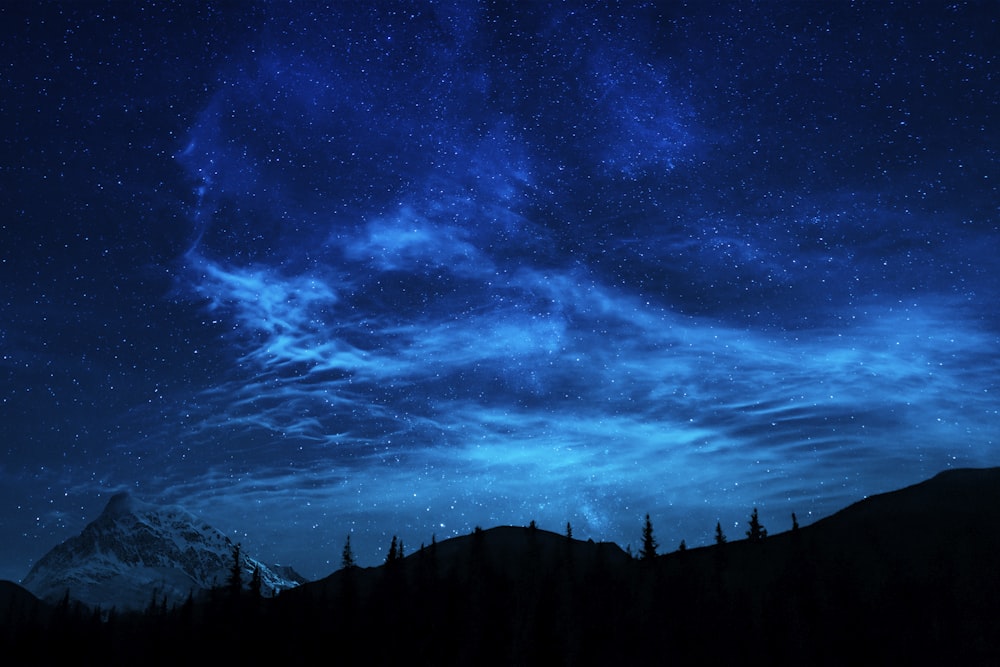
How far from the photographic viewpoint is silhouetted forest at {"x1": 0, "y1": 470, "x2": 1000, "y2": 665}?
91688 millimetres

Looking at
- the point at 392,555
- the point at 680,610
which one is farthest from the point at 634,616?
the point at 392,555

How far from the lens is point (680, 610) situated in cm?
10775

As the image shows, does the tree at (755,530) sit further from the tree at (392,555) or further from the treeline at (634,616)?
the tree at (392,555)

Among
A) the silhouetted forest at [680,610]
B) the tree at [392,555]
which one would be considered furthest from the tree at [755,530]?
the tree at [392,555]

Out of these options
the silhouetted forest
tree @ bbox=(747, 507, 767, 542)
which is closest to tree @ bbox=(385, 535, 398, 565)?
the silhouetted forest

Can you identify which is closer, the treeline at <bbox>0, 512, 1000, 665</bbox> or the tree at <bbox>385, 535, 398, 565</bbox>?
the treeline at <bbox>0, 512, 1000, 665</bbox>

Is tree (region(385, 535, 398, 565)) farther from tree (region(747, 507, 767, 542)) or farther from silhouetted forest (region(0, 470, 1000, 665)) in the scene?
tree (region(747, 507, 767, 542))

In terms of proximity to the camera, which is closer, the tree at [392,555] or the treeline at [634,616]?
the treeline at [634,616]

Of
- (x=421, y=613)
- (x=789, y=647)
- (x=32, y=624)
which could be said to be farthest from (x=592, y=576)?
(x=32, y=624)

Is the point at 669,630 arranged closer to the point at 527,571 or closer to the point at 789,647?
the point at 789,647

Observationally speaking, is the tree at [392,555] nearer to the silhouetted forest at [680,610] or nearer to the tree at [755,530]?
the silhouetted forest at [680,610]

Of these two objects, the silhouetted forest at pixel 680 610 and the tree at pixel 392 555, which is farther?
the tree at pixel 392 555

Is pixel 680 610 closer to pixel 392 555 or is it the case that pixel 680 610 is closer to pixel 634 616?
pixel 634 616

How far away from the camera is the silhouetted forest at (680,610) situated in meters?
91.7
